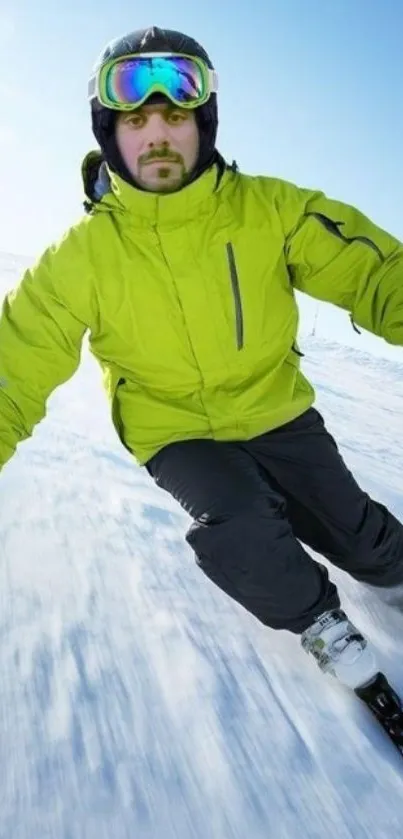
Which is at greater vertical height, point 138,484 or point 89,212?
point 89,212

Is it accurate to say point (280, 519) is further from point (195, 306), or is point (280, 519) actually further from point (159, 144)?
point (159, 144)

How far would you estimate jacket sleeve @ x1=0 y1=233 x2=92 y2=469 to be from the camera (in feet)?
6.61

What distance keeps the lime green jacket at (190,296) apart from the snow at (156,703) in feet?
1.51

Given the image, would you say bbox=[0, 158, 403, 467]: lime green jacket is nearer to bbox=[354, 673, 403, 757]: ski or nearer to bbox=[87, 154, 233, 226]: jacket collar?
bbox=[87, 154, 233, 226]: jacket collar

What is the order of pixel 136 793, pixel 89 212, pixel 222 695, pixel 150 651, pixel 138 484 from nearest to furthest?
pixel 136 793
pixel 222 695
pixel 150 651
pixel 89 212
pixel 138 484

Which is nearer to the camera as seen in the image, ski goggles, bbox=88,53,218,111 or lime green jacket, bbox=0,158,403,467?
lime green jacket, bbox=0,158,403,467

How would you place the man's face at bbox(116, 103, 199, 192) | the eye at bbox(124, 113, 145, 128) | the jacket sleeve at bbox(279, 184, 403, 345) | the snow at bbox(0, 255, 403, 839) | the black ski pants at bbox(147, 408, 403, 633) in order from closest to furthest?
1. the snow at bbox(0, 255, 403, 839)
2. the black ski pants at bbox(147, 408, 403, 633)
3. the jacket sleeve at bbox(279, 184, 403, 345)
4. the man's face at bbox(116, 103, 199, 192)
5. the eye at bbox(124, 113, 145, 128)

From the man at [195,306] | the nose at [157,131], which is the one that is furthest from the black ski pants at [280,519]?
the nose at [157,131]

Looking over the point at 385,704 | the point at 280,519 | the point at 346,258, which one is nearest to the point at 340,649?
the point at 385,704

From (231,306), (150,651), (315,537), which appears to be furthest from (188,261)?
(150,651)

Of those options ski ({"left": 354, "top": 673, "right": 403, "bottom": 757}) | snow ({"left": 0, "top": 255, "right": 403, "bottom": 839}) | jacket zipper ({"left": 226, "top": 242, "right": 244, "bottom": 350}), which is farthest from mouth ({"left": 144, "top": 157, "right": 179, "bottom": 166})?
ski ({"left": 354, "top": 673, "right": 403, "bottom": 757})

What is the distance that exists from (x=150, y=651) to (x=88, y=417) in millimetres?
3055

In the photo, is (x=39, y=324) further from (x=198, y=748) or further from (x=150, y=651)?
(x=198, y=748)

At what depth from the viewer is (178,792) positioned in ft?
4.17
